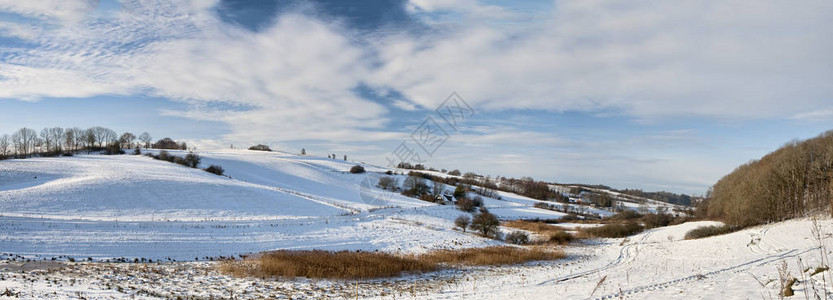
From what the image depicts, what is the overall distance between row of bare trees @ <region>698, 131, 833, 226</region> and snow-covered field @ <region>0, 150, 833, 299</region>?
3.94 m

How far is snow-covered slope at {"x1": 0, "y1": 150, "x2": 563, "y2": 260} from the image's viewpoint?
23344 mm

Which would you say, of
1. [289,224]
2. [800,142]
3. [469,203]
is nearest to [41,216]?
[289,224]

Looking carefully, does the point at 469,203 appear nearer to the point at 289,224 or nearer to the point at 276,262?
the point at 289,224

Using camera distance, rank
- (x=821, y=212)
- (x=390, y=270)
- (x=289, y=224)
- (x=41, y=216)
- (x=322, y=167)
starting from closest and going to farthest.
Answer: (x=390, y=270)
(x=41, y=216)
(x=821, y=212)
(x=289, y=224)
(x=322, y=167)

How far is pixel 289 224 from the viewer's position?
34.1 meters

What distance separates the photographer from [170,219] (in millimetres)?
31516

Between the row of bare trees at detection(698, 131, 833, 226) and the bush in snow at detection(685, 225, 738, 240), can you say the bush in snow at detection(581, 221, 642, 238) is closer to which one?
the bush in snow at detection(685, 225, 738, 240)

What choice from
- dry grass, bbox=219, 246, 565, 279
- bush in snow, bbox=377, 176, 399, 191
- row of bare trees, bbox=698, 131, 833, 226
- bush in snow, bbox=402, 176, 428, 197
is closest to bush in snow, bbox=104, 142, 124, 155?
bush in snow, bbox=377, 176, 399, 191

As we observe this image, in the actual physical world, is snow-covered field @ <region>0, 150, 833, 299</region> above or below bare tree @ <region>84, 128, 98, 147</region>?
below

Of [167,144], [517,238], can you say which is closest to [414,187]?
[517,238]

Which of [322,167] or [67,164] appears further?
[322,167]

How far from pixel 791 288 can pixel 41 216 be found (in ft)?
128

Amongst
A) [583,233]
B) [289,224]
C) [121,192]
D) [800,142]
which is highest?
[800,142]

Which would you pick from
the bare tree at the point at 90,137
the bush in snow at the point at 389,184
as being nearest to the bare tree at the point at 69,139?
the bare tree at the point at 90,137
